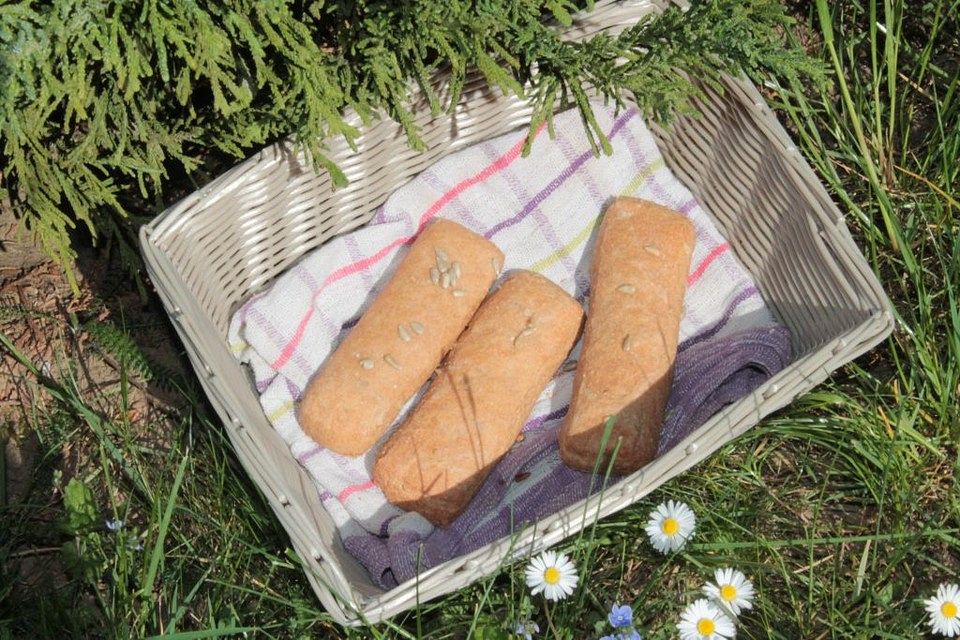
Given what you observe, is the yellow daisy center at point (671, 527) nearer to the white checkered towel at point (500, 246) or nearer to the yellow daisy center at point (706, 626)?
the yellow daisy center at point (706, 626)

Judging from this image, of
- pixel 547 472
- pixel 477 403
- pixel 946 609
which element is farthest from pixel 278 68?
pixel 946 609

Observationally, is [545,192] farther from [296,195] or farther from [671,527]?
[671,527]

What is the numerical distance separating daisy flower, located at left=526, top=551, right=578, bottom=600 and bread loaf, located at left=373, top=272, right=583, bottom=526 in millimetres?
426

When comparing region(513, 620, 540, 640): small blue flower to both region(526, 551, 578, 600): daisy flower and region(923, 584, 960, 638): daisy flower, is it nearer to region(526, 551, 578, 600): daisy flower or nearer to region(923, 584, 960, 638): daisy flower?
region(526, 551, 578, 600): daisy flower

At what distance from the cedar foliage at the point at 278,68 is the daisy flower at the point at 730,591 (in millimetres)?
1219

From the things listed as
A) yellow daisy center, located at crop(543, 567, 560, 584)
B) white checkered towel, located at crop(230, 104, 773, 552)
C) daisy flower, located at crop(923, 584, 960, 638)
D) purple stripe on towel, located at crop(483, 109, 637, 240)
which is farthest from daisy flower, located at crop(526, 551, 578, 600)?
purple stripe on towel, located at crop(483, 109, 637, 240)

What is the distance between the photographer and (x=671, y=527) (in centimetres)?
272

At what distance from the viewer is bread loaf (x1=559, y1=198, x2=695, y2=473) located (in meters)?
2.96

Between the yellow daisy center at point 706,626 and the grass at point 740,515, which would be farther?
the grass at point 740,515

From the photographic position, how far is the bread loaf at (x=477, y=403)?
118 inches

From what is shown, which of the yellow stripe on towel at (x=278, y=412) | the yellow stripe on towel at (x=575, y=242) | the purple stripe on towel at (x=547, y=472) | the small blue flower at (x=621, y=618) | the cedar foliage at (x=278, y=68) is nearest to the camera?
the small blue flower at (x=621, y=618)

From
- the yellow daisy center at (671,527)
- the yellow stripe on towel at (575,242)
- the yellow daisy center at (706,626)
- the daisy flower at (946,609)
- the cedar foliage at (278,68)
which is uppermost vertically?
the cedar foliage at (278,68)

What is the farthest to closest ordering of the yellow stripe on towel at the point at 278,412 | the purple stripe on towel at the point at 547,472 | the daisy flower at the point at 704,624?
the yellow stripe on towel at the point at 278,412
the purple stripe on towel at the point at 547,472
the daisy flower at the point at 704,624

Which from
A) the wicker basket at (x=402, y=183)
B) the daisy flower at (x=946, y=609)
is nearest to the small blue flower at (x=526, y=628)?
the wicker basket at (x=402, y=183)
